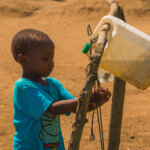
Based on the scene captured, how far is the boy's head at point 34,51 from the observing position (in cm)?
169

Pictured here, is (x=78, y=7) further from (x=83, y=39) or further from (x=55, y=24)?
(x=83, y=39)

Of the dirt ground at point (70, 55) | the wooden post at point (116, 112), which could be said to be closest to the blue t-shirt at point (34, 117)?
the wooden post at point (116, 112)

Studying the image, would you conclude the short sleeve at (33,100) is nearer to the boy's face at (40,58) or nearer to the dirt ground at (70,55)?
the boy's face at (40,58)

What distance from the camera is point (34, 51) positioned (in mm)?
1692

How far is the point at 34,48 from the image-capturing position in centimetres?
169

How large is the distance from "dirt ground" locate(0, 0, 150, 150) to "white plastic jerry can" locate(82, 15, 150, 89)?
87.7 inches

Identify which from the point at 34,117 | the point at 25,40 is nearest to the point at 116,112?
the point at 34,117

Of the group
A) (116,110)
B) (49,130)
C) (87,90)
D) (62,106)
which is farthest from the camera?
(116,110)

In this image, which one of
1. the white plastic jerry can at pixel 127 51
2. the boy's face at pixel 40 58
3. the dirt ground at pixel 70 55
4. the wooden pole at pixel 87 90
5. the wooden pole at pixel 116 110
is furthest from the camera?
the dirt ground at pixel 70 55

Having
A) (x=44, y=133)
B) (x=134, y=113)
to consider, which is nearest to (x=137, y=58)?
(x=44, y=133)

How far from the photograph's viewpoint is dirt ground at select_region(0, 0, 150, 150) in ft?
13.6

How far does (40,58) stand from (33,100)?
0.24 m

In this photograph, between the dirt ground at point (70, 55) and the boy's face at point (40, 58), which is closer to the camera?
the boy's face at point (40, 58)

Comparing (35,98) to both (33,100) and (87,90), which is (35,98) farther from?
(87,90)
